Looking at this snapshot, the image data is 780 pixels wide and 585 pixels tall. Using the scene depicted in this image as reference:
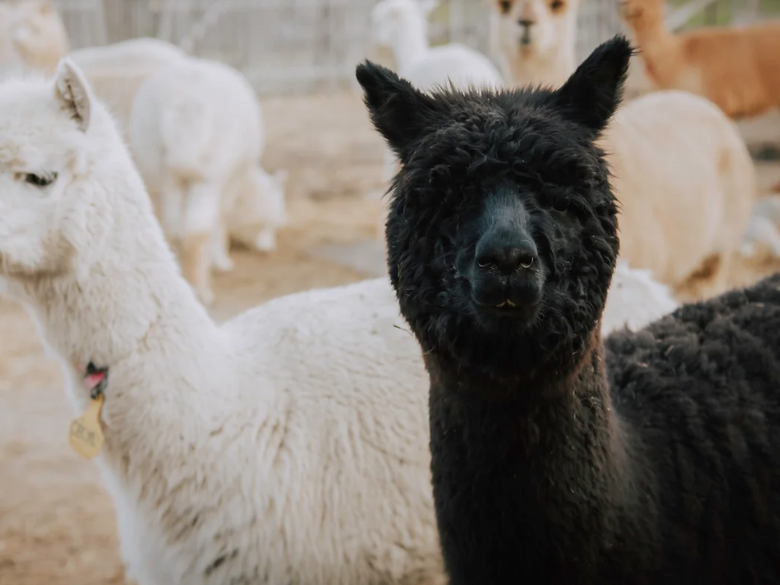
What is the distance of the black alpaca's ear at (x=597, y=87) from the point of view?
211 centimetres

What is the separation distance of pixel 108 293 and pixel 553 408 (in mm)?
1432

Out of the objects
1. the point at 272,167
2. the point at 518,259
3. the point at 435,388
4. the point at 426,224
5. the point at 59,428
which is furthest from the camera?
the point at 272,167

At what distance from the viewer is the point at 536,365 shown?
1932mm

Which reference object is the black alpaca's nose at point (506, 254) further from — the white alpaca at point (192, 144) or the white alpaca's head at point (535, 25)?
the white alpaca at point (192, 144)

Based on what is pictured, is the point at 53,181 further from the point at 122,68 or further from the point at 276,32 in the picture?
the point at 276,32

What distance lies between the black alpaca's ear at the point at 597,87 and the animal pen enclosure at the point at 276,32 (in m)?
14.3

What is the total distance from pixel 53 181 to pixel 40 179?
36 millimetres

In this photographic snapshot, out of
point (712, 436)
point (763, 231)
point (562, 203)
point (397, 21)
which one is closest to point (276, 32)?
point (397, 21)

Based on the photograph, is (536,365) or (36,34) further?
(36,34)

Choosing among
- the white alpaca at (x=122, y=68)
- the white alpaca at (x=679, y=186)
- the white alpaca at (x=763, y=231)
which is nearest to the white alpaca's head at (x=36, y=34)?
the white alpaca at (x=122, y=68)

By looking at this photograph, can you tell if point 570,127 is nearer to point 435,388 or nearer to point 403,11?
point 435,388

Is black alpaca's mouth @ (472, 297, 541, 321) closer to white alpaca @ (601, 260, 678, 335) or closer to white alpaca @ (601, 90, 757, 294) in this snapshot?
white alpaca @ (601, 260, 678, 335)

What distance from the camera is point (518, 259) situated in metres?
1.79

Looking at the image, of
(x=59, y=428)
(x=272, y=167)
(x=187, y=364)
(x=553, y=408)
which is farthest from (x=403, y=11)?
(x=553, y=408)
